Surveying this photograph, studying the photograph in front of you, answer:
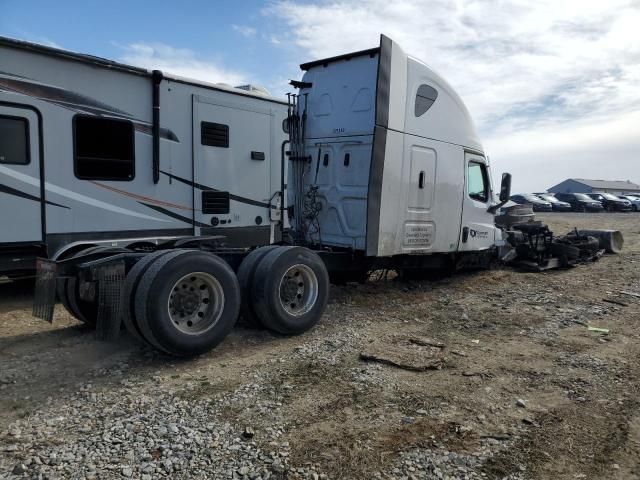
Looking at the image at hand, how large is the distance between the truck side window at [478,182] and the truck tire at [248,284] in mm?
4312

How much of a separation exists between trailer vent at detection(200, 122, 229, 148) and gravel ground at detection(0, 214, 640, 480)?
3.59 m

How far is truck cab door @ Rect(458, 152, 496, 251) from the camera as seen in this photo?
8680mm

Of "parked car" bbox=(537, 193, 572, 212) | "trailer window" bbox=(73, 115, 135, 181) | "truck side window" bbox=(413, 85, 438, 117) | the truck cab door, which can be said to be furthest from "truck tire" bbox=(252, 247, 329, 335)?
"parked car" bbox=(537, 193, 572, 212)

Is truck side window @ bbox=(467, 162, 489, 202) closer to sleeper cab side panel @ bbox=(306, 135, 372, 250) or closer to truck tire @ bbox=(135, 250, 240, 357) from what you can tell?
sleeper cab side panel @ bbox=(306, 135, 372, 250)

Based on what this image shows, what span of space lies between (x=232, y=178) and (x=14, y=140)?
323cm

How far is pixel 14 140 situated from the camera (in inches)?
261

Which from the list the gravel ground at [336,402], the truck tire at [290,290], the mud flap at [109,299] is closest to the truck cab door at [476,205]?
the gravel ground at [336,402]

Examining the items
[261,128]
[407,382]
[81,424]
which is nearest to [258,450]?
[81,424]

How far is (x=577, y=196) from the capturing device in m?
39.9

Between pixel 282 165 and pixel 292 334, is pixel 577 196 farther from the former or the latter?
pixel 292 334

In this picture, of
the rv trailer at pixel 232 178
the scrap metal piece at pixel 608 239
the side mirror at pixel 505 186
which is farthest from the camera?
the scrap metal piece at pixel 608 239

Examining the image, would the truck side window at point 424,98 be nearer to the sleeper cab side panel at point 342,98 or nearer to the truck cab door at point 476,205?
the sleeper cab side panel at point 342,98

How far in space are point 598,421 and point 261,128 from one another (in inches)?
272

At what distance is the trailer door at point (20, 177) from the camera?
6555mm
